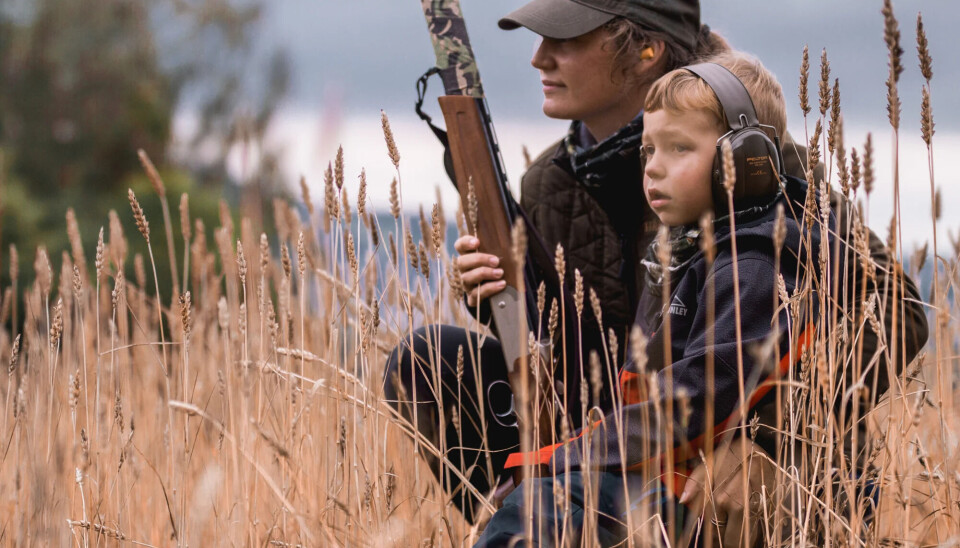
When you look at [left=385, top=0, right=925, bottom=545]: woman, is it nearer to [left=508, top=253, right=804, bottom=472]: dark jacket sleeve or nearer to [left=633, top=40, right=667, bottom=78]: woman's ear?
[left=633, top=40, right=667, bottom=78]: woman's ear

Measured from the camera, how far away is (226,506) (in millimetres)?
1807

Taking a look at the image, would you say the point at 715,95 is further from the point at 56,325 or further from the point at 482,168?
the point at 56,325

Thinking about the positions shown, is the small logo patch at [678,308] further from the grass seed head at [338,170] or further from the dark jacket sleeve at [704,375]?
the grass seed head at [338,170]

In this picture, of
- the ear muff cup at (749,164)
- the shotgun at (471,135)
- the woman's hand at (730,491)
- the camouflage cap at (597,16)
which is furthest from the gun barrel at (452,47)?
the woman's hand at (730,491)

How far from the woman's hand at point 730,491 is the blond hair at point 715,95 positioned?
0.67 meters

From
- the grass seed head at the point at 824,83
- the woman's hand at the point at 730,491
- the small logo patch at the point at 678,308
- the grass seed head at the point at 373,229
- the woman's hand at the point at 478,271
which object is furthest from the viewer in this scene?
the woman's hand at the point at 478,271

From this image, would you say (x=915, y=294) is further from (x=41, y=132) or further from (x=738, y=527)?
(x=41, y=132)

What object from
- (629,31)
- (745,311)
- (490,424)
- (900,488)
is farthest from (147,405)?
(900,488)

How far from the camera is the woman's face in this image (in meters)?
2.53

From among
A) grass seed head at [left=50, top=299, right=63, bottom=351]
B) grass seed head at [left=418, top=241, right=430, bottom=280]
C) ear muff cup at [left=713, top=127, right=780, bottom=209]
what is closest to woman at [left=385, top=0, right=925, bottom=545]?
grass seed head at [left=418, top=241, right=430, bottom=280]

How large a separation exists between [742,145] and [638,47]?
0.88 metres

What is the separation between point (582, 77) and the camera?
2529mm

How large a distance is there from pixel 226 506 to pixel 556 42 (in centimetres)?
152

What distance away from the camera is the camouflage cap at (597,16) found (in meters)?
2.49
